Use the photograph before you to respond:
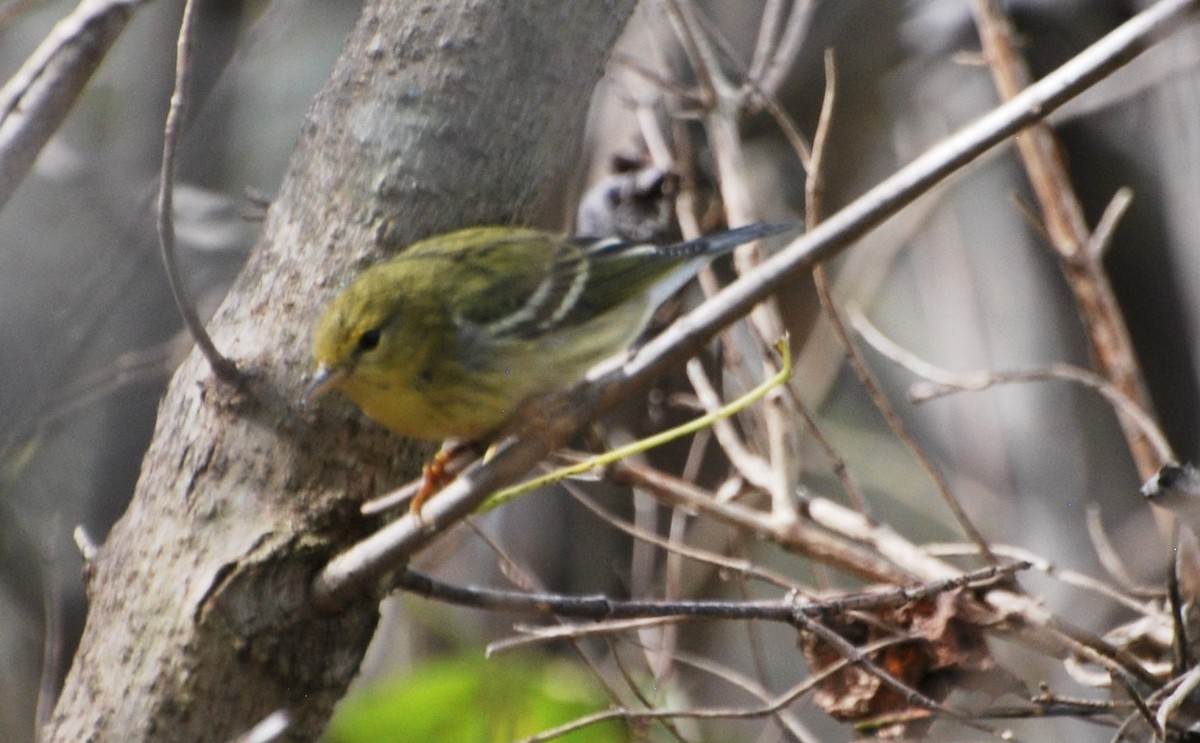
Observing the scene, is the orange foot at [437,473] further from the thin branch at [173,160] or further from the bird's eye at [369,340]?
the thin branch at [173,160]

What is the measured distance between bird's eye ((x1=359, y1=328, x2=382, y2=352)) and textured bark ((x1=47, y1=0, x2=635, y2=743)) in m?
0.12

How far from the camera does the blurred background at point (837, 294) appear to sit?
15.8ft

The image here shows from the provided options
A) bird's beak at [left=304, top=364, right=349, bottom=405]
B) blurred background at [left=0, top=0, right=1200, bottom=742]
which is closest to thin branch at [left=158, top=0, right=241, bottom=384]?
bird's beak at [left=304, top=364, right=349, bottom=405]

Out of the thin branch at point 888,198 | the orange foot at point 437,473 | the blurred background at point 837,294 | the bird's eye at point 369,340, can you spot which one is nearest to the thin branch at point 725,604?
the orange foot at point 437,473

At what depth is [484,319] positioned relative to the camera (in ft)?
9.88

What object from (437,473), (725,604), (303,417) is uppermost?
(303,417)

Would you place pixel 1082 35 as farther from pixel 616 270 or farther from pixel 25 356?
pixel 25 356

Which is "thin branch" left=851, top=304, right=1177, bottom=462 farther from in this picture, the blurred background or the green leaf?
the blurred background

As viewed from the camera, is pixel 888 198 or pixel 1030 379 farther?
pixel 1030 379

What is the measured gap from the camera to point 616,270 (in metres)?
3.28

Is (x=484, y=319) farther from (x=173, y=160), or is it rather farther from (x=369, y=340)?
(x=173, y=160)

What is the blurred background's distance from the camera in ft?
15.8

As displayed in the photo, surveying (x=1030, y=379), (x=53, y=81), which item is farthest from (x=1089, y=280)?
(x=53, y=81)

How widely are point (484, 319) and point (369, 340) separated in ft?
1.40
